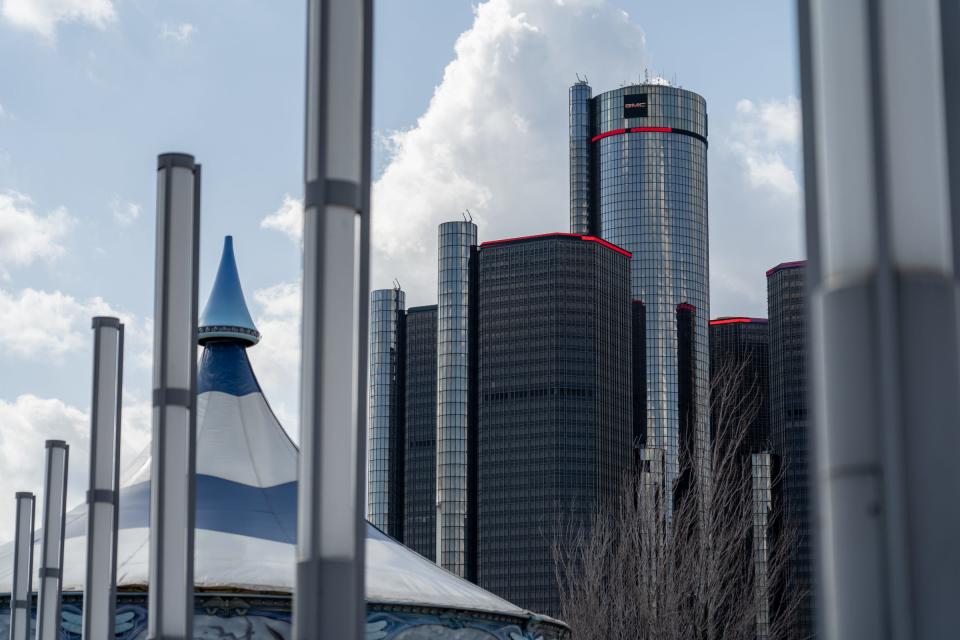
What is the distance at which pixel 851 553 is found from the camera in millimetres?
2781

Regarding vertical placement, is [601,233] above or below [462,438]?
above

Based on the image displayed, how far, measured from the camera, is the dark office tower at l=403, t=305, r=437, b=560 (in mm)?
111875

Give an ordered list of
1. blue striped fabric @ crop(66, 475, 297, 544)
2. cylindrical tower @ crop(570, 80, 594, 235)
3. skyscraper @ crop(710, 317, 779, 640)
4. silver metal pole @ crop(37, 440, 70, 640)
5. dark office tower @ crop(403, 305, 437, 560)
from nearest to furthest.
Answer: silver metal pole @ crop(37, 440, 70, 640), blue striped fabric @ crop(66, 475, 297, 544), skyscraper @ crop(710, 317, 779, 640), dark office tower @ crop(403, 305, 437, 560), cylindrical tower @ crop(570, 80, 594, 235)

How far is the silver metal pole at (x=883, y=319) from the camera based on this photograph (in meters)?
2.75

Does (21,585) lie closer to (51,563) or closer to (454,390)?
(51,563)

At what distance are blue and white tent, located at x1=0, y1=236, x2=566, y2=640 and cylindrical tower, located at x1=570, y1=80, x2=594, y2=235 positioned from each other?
370ft

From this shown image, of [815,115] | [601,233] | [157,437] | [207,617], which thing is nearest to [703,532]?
[207,617]

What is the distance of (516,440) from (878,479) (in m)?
102

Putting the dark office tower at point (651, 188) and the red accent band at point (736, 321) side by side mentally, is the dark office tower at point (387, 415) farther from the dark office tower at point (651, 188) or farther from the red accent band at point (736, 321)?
the red accent band at point (736, 321)

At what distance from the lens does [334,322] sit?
491 centimetres

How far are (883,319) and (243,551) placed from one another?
12021mm

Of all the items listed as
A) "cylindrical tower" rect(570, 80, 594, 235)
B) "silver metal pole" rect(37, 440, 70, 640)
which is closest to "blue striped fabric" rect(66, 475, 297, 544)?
"silver metal pole" rect(37, 440, 70, 640)

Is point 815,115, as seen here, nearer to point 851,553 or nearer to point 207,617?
point 851,553

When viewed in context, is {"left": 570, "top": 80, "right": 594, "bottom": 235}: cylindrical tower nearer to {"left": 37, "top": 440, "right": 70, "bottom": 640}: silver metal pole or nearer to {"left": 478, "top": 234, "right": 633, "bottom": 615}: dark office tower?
{"left": 478, "top": 234, "right": 633, "bottom": 615}: dark office tower
